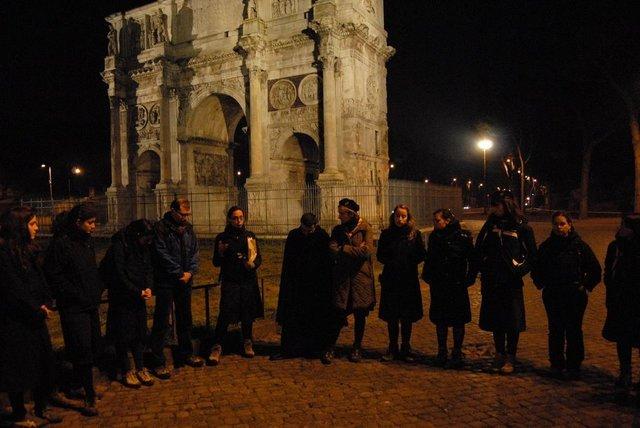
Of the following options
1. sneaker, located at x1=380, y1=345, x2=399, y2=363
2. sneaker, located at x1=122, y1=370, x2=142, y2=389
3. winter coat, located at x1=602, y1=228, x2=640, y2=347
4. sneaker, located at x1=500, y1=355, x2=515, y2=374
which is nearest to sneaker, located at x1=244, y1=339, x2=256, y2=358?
sneaker, located at x1=122, y1=370, x2=142, y2=389

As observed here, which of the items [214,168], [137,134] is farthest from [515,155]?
[137,134]

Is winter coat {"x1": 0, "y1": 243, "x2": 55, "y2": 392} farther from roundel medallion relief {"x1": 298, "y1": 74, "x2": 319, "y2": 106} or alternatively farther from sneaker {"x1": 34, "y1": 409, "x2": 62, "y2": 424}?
roundel medallion relief {"x1": 298, "y1": 74, "x2": 319, "y2": 106}

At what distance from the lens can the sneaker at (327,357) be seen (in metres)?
5.90

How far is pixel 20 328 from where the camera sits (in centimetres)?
414

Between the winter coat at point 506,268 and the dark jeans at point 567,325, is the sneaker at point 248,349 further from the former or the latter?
the dark jeans at point 567,325

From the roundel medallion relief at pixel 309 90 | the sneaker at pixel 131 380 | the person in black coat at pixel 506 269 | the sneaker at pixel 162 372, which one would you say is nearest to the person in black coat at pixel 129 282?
the sneaker at pixel 131 380

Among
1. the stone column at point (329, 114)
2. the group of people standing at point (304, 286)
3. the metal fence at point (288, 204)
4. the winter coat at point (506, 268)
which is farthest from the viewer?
the stone column at point (329, 114)

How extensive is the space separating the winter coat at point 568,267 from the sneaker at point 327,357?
2.51 m

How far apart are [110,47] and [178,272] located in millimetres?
27908

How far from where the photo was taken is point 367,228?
5973 mm

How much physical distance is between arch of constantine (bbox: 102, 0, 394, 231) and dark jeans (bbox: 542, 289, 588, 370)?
13.6 metres

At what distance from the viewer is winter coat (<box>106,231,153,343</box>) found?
5.04m

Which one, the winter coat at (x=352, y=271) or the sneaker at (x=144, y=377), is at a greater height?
the winter coat at (x=352, y=271)

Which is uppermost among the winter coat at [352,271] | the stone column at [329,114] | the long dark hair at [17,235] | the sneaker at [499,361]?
the stone column at [329,114]
